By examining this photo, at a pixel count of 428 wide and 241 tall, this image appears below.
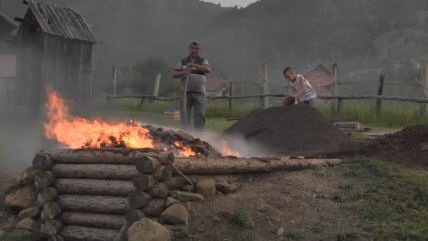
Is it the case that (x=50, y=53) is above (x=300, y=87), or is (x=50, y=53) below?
above

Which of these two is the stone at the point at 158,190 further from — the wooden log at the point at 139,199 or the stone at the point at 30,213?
the stone at the point at 30,213

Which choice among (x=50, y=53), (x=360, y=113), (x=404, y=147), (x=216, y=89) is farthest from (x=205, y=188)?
(x=216, y=89)

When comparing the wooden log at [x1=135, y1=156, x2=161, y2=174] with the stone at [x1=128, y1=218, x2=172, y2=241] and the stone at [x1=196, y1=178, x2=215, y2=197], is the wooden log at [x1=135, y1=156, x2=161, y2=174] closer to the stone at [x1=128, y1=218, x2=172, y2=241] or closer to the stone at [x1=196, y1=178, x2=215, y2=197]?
the stone at [x1=128, y1=218, x2=172, y2=241]

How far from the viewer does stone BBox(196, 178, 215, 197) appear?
236 inches

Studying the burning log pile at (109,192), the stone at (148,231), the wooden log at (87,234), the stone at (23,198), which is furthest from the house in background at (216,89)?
the stone at (148,231)

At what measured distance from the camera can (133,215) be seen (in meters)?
5.51

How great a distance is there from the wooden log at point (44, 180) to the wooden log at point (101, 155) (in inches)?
7.8

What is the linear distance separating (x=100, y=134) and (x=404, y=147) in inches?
199

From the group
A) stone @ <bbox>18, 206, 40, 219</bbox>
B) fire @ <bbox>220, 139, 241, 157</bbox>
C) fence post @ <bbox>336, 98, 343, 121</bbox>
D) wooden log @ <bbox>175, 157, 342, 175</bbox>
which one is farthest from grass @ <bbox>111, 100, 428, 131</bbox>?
stone @ <bbox>18, 206, 40, 219</bbox>

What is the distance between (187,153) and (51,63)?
457 inches

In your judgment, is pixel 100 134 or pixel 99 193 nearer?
pixel 99 193

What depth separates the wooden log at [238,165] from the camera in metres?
5.98

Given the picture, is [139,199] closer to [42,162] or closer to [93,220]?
[93,220]

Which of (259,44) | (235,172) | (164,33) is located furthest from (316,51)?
(235,172)
